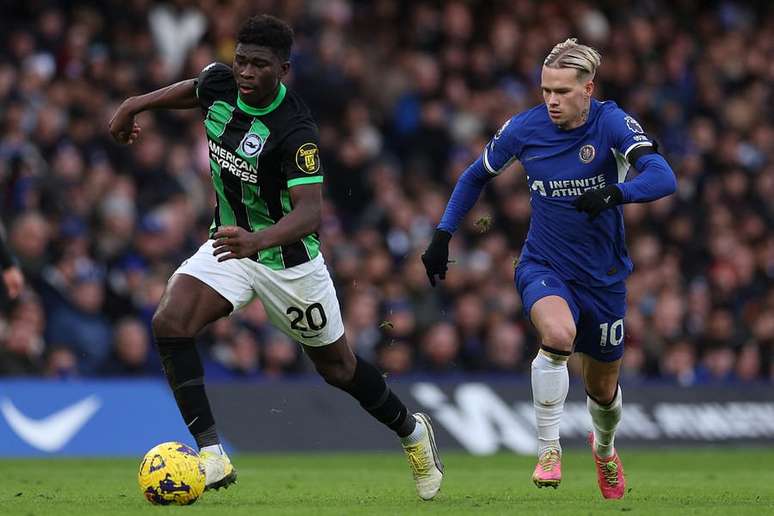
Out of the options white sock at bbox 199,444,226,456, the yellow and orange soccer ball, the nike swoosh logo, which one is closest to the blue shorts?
white sock at bbox 199,444,226,456

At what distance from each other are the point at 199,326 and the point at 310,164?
1049mm

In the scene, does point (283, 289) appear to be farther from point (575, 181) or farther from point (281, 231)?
point (575, 181)

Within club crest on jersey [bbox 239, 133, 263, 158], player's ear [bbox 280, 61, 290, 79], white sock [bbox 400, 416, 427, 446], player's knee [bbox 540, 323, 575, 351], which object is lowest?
white sock [bbox 400, 416, 427, 446]

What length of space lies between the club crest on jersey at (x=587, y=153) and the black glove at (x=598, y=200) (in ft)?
1.86

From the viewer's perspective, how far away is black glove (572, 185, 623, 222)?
25.5ft

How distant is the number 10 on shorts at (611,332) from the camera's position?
8.56 m

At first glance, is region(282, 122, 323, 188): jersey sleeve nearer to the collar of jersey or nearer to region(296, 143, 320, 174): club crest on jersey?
region(296, 143, 320, 174): club crest on jersey

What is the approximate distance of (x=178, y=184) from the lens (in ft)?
51.2

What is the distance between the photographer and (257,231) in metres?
7.80

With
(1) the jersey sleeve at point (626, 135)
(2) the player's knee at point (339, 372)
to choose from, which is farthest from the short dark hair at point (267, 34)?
(1) the jersey sleeve at point (626, 135)

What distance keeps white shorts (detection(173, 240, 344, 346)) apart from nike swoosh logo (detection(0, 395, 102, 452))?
6.02 meters

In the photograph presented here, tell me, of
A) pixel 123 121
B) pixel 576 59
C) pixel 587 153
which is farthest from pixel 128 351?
pixel 576 59

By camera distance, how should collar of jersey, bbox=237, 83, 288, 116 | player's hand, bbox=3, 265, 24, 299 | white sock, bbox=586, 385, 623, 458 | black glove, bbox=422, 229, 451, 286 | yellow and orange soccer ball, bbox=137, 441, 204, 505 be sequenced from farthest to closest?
player's hand, bbox=3, 265, 24, 299 < white sock, bbox=586, 385, 623, 458 < black glove, bbox=422, 229, 451, 286 < collar of jersey, bbox=237, 83, 288, 116 < yellow and orange soccer ball, bbox=137, 441, 204, 505

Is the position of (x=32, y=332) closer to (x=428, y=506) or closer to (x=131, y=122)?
(x=131, y=122)
